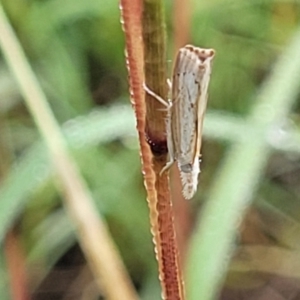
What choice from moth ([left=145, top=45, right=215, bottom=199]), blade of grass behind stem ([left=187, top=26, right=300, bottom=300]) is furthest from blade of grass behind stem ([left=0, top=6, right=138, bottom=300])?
Answer: moth ([left=145, top=45, right=215, bottom=199])

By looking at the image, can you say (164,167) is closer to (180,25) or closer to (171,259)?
(171,259)

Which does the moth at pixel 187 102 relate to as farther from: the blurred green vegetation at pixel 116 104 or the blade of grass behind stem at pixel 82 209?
the blurred green vegetation at pixel 116 104

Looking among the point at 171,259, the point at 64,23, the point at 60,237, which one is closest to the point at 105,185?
the point at 60,237

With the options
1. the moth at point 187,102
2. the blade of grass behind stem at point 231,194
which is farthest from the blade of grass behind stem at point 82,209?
the moth at point 187,102

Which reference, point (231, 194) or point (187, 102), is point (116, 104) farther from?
point (187, 102)

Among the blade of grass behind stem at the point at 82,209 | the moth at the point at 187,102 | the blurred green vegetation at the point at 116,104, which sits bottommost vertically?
the blurred green vegetation at the point at 116,104

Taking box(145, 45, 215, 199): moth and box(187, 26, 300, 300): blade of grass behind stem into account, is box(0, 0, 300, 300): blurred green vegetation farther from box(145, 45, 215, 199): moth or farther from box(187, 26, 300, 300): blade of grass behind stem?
box(145, 45, 215, 199): moth

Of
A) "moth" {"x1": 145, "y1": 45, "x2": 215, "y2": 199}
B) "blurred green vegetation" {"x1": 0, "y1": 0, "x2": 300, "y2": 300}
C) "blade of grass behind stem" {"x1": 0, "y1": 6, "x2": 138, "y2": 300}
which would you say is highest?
"moth" {"x1": 145, "y1": 45, "x2": 215, "y2": 199}
